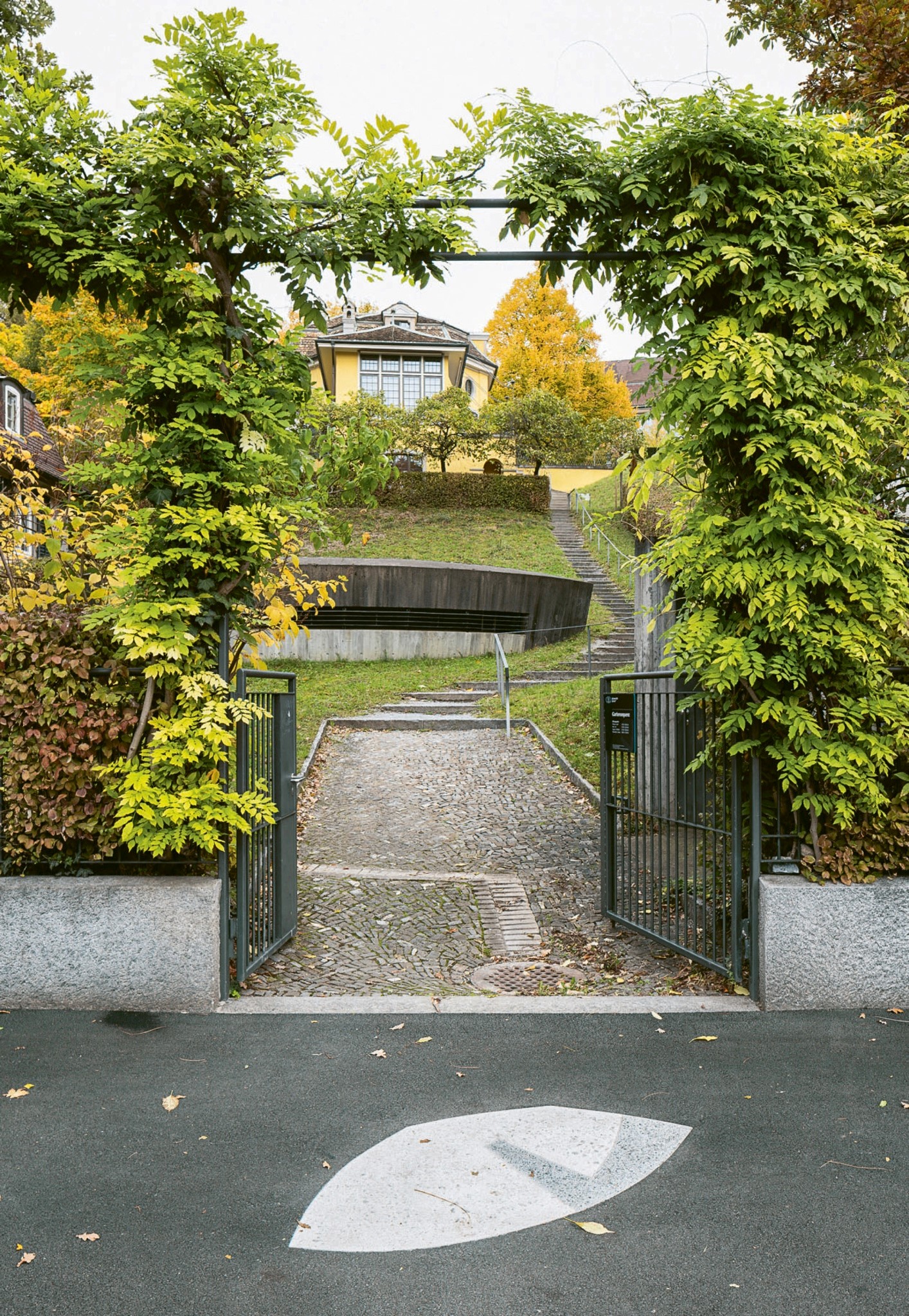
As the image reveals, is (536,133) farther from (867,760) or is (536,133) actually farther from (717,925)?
(717,925)

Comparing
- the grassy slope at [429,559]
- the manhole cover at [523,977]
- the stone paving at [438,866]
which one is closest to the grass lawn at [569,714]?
the stone paving at [438,866]

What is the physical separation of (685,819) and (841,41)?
8602 mm

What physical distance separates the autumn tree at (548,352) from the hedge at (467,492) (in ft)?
32.9

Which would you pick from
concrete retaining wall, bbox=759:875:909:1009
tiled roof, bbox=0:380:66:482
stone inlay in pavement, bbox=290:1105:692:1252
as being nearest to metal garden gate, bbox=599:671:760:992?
concrete retaining wall, bbox=759:875:909:1009

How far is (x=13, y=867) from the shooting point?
4.81 metres

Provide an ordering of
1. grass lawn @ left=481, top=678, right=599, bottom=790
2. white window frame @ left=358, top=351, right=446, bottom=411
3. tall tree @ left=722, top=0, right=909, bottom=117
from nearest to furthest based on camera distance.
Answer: tall tree @ left=722, top=0, right=909, bottom=117, grass lawn @ left=481, top=678, right=599, bottom=790, white window frame @ left=358, top=351, right=446, bottom=411

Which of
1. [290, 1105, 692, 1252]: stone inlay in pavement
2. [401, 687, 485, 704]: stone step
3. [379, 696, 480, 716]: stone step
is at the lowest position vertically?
[290, 1105, 692, 1252]: stone inlay in pavement

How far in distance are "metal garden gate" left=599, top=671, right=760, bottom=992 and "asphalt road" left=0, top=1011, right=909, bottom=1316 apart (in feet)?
2.05

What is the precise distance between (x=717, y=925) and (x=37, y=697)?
3.78m

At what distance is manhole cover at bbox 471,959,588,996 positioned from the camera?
5453 millimetres

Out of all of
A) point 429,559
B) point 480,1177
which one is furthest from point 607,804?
point 429,559

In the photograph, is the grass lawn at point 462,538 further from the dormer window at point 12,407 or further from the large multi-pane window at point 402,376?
the large multi-pane window at point 402,376

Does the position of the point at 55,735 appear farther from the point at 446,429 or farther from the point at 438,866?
the point at 446,429

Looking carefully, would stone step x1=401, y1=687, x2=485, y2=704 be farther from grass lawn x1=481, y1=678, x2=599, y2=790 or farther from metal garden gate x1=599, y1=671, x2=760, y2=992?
metal garden gate x1=599, y1=671, x2=760, y2=992
